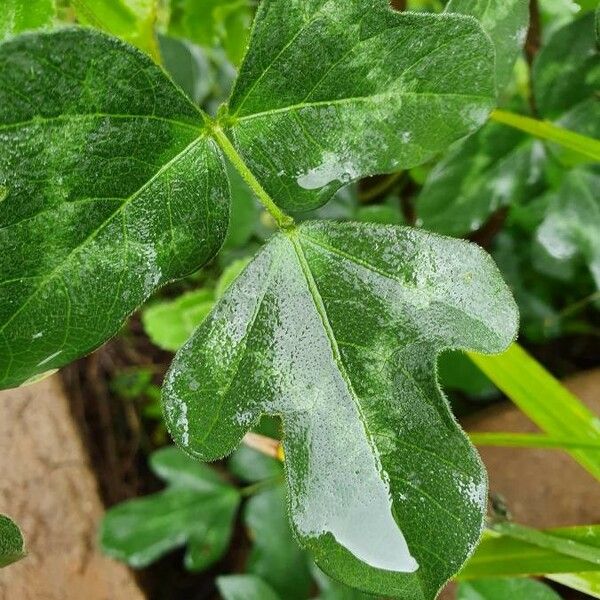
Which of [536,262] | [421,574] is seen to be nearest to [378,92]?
[421,574]

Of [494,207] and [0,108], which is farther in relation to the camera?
[494,207]

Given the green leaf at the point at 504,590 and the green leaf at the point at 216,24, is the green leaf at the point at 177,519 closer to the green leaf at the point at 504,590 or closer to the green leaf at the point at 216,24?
the green leaf at the point at 504,590

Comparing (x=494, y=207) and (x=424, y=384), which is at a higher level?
(x=424, y=384)

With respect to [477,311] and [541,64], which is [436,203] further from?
[477,311]

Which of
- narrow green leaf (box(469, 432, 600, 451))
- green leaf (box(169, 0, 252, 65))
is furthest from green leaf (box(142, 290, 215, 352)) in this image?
narrow green leaf (box(469, 432, 600, 451))

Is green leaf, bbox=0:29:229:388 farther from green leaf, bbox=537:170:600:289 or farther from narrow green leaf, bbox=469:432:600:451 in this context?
green leaf, bbox=537:170:600:289

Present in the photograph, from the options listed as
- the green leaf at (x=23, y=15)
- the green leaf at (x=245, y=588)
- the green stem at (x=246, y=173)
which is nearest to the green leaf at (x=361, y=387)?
the green stem at (x=246, y=173)

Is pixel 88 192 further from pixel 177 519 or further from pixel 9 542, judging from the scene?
pixel 177 519
